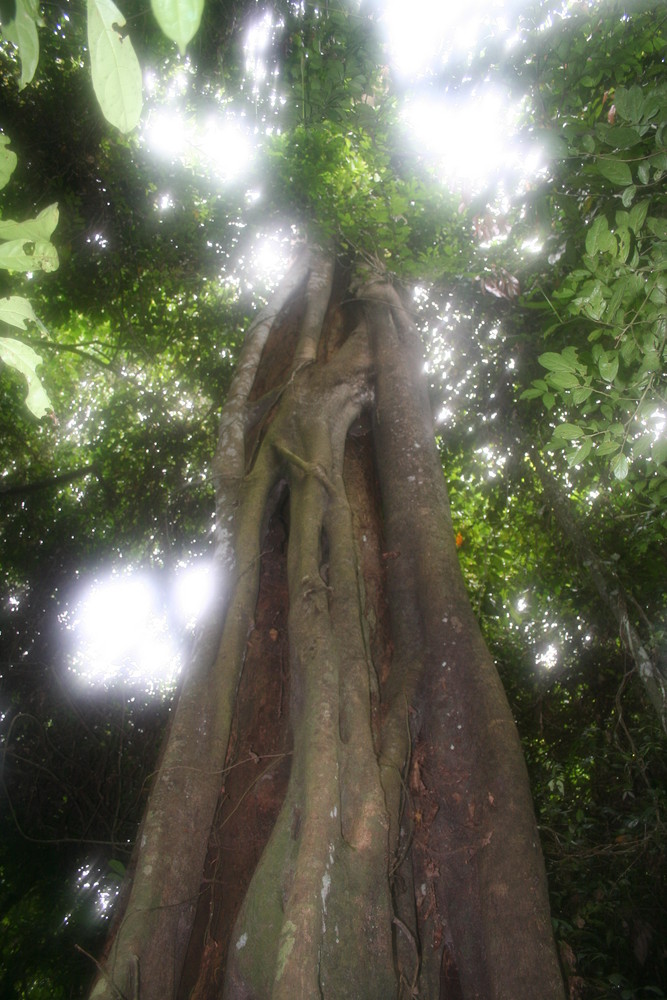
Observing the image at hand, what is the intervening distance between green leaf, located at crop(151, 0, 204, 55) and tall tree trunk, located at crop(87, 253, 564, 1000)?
5.84 ft

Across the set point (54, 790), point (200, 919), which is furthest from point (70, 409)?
point (200, 919)

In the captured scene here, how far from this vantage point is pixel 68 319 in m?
5.82

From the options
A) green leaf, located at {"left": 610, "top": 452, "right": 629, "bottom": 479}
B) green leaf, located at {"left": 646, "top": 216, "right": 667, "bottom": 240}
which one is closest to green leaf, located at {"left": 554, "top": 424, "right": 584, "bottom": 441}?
green leaf, located at {"left": 610, "top": 452, "right": 629, "bottom": 479}

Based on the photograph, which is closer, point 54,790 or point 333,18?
point 333,18

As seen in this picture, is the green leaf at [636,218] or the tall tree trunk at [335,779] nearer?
the tall tree trunk at [335,779]

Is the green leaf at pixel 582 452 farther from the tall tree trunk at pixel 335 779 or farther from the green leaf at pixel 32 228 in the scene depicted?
the green leaf at pixel 32 228

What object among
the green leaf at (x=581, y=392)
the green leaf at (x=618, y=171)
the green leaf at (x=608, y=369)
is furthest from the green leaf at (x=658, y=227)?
the green leaf at (x=581, y=392)

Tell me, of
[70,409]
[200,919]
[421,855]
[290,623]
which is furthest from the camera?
[70,409]

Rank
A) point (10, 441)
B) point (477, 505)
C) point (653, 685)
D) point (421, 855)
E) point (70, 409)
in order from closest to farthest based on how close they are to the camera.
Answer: point (421, 855) < point (653, 685) < point (477, 505) < point (10, 441) < point (70, 409)

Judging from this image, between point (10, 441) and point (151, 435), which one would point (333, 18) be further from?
point (10, 441)

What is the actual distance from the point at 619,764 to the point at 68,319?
6.06 metres

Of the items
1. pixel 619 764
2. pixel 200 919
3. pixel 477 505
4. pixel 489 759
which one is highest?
pixel 477 505

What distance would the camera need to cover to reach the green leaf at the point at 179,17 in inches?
23.4

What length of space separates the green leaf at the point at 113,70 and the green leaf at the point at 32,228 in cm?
32
